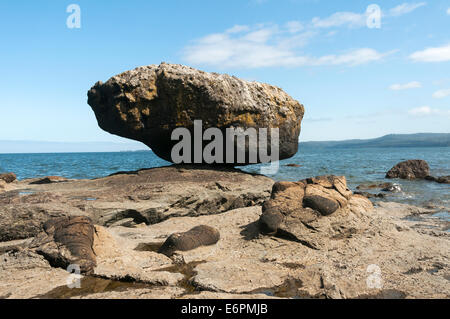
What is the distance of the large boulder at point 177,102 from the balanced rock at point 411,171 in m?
14.4

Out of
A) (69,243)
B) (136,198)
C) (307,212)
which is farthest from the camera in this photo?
(136,198)

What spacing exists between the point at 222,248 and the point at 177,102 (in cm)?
646

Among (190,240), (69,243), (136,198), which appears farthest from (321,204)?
(136,198)

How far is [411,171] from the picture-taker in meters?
23.5

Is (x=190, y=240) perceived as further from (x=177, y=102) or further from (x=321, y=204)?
(x=177, y=102)

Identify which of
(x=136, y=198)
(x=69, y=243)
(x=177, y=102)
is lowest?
(x=69, y=243)

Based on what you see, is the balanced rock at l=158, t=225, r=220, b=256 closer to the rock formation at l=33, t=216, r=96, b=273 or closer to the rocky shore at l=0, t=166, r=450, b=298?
the rocky shore at l=0, t=166, r=450, b=298

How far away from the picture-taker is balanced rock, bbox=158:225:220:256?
645 centimetres

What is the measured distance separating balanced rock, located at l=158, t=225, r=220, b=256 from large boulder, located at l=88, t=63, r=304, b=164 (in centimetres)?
569

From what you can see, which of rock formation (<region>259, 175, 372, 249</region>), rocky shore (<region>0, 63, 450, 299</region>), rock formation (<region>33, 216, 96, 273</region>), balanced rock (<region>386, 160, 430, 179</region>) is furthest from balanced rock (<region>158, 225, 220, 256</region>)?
balanced rock (<region>386, 160, 430, 179</region>)

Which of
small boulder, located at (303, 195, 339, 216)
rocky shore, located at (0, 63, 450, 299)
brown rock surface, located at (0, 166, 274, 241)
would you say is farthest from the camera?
brown rock surface, located at (0, 166, 274, 241)

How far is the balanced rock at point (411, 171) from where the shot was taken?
23.1 metres

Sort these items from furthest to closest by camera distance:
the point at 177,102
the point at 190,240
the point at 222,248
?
the point at 177,102, the point at 222,248, the point at 190,240
